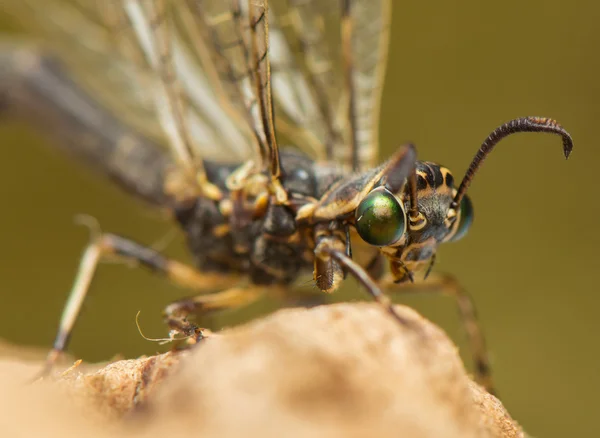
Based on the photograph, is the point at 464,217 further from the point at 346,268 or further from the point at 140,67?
the point at 140,67

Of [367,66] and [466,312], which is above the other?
[367,66]

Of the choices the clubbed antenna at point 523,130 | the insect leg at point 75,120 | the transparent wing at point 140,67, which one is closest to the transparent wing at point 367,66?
the transparent wing at point 140,67

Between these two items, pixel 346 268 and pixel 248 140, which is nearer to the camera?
pixel 346 268

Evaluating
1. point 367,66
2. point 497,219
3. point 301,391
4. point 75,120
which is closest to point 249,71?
point 367,66

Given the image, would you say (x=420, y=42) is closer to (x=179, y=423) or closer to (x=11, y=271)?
(x=11, y=271)

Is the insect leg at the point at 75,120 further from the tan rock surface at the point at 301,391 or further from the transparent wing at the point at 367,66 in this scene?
the tan rock surface at the point at 301,391

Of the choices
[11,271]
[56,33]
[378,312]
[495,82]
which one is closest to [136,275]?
[11,271]
